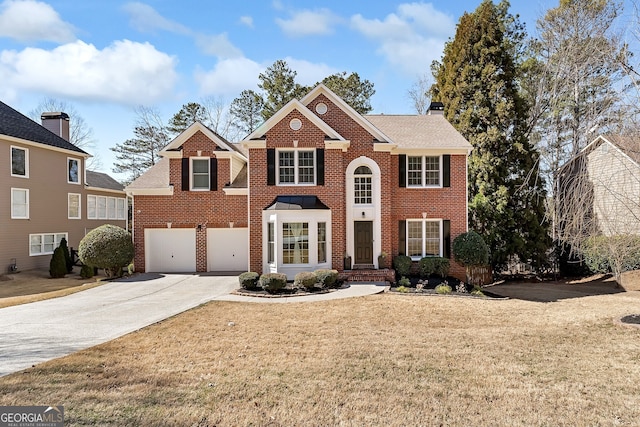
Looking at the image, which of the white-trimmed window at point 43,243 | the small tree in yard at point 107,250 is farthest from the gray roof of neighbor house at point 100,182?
the small tree in yard at point 107,250

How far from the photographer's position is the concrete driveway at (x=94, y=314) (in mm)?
8031

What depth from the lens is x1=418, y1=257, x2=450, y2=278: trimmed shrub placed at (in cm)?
1742

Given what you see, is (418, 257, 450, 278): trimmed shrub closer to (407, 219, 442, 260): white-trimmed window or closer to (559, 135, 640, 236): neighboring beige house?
(407, 219, 442, 260): white-trimmed window

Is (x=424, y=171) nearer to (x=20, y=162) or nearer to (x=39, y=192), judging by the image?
(x=39, y=192)

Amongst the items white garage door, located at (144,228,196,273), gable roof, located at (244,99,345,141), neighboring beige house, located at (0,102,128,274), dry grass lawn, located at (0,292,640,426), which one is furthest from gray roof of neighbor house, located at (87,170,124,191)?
dry grass lawn, located at (0,292,640,426)

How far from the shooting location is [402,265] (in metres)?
17.4

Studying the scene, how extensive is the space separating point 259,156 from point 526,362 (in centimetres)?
1278

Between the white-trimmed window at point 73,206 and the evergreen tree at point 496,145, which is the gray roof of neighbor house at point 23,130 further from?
the evergreen tree at point 496,145

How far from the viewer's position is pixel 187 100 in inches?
1574

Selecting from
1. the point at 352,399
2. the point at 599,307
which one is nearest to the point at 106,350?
the point at 352,399

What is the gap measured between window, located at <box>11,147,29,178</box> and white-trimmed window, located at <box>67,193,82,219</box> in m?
3.57

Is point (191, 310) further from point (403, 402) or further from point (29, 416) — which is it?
point (403, 402)

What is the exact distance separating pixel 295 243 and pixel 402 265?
192 inches

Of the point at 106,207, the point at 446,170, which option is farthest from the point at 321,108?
the point at 106,207
